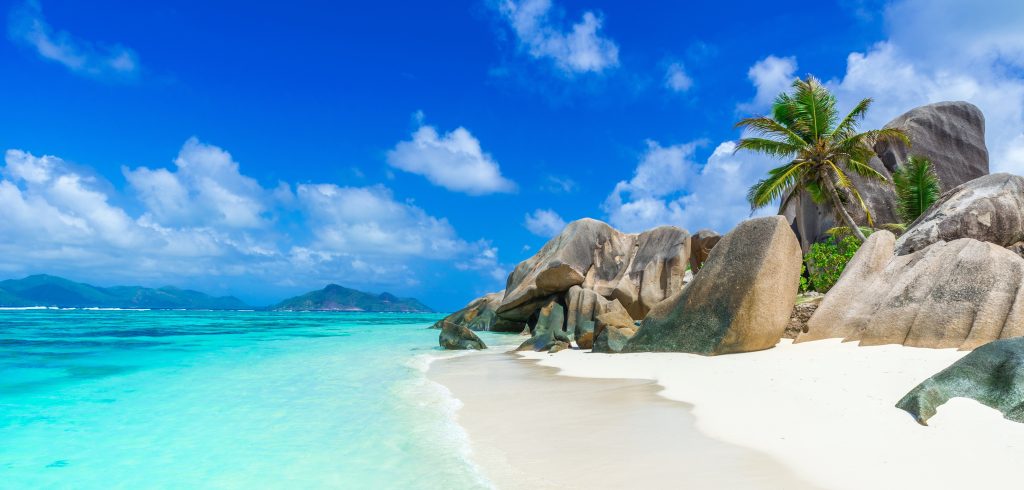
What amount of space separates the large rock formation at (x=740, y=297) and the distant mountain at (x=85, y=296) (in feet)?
533

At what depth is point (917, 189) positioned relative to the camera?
22078mm

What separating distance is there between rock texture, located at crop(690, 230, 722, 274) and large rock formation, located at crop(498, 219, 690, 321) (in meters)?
3.11

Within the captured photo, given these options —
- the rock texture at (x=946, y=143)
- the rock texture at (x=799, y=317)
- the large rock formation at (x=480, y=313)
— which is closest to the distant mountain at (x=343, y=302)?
the large rock formation at (x=480, y=313)

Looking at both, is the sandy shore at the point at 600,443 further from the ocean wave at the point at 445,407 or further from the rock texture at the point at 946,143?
the rock texture at the point at 946,143

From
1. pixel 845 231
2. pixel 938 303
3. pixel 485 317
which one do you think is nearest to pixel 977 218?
pixel 938 303

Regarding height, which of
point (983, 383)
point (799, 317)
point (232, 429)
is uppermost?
point (799, 317)

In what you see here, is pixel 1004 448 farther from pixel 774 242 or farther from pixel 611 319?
pixel 611 319

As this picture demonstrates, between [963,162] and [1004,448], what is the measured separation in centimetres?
3276

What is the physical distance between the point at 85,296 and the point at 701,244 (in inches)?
7060

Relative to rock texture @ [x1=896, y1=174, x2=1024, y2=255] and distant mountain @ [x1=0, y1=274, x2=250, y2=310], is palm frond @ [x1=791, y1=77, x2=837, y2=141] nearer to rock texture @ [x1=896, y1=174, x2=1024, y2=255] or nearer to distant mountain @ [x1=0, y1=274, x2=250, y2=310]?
rock texture @ [x1=896, y1=174, x2=1024, y2=255]

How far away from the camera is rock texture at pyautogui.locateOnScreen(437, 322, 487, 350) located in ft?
53.8

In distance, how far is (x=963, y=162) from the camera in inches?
1128

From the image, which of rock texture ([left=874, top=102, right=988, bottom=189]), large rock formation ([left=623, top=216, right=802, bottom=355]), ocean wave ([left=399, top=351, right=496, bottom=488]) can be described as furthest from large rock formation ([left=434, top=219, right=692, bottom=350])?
rock texture ([left=874, top=102, right=988, bottom=189])

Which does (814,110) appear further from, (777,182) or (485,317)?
(485,317)
